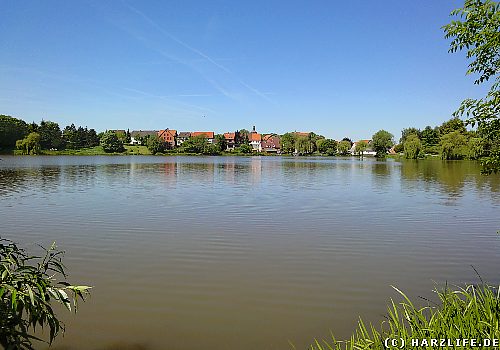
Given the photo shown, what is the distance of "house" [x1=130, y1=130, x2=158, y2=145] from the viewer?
165000 mm

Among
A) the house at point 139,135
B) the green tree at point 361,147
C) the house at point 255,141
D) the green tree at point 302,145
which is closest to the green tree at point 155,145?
the house at point 139,135

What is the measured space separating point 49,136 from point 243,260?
13396 cm

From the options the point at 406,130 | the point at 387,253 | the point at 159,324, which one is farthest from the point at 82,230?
the point at 406,130

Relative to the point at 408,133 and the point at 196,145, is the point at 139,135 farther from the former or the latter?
the point at 408,133

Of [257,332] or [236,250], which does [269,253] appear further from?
[257,332]

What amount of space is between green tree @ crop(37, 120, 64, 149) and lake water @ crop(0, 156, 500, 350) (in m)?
118

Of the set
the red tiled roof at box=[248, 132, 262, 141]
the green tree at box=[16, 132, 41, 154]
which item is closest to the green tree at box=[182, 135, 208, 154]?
the red tiled roof at box=[248, 132, 262, 141]

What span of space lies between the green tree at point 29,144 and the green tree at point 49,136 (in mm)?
20538

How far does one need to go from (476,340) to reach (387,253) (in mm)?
8102

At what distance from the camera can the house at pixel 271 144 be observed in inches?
7318

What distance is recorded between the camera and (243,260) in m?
10.8

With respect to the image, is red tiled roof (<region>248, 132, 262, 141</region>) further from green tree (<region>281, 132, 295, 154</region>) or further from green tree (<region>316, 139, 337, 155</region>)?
green tree (<region>316, 139, 337, 155</region>)

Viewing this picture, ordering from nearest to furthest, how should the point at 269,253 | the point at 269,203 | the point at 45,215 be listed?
the point at 269,253
the point at 45,215
the point at 269,203

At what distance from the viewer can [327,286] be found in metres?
8.82
